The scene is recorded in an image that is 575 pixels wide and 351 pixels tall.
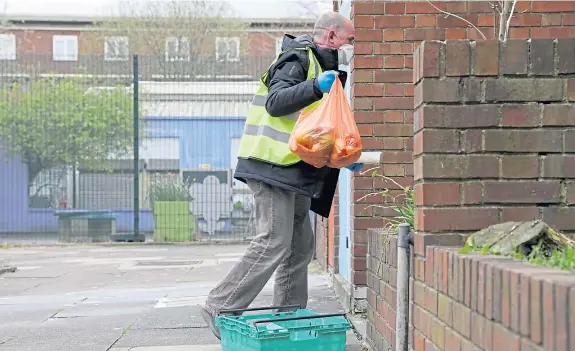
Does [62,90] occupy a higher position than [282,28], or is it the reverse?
[282,28]

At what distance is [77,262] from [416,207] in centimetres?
944

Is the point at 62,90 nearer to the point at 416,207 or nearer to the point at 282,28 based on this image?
the point at 416,207

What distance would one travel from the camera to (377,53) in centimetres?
602

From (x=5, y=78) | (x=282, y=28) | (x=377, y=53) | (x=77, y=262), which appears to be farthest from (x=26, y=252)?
(x=282, y=28)

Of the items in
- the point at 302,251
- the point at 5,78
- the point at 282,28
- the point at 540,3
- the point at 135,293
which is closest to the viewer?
the point at 302,251

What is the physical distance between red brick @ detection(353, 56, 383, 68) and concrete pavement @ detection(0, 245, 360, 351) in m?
1.78

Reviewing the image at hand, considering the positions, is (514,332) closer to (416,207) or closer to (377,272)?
(416,207)

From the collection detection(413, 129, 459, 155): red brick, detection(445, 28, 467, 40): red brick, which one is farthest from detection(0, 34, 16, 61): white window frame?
detection(413, 129, 459, 155): red brick

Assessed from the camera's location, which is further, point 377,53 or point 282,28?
point 282,28

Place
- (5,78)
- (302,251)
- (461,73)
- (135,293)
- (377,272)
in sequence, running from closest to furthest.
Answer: (461,73), (377,272), (302,251), (135,293), (5,78)

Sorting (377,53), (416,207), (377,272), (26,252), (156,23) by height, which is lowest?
(26,252)

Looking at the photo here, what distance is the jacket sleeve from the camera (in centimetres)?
428

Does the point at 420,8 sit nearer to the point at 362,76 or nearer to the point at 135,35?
the point at 362,76

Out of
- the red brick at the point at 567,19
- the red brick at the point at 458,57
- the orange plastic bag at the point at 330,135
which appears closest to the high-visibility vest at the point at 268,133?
the orange plastic bag at the point at 330,135
